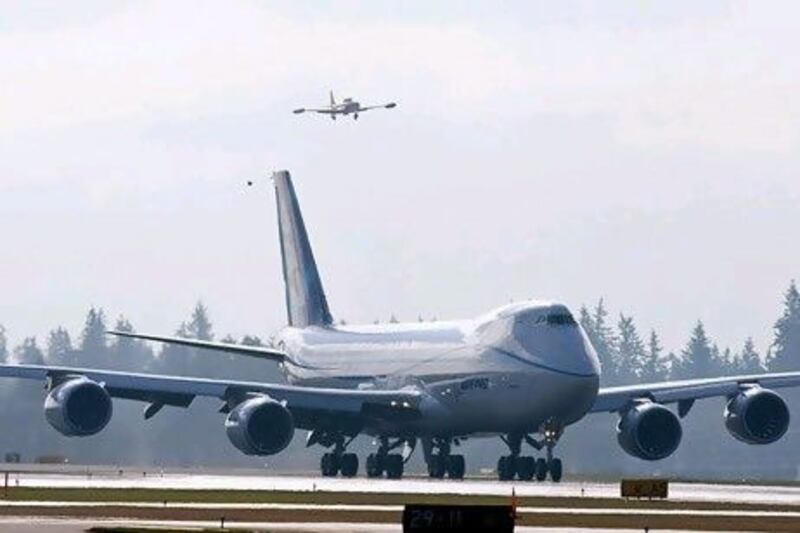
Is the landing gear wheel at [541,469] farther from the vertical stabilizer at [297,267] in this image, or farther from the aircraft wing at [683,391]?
the vertical stabilizer at [297,267]

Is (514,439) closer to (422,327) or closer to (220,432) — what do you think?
(422,327)

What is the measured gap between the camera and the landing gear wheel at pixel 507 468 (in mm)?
104250

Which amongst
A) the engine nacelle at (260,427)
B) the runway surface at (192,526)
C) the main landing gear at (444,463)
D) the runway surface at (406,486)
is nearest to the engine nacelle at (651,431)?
the runway surface at (406,486)

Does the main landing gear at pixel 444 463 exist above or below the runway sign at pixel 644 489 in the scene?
above

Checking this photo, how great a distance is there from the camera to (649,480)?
8469 cm

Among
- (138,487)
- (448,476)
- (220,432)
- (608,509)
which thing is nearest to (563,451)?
(220,432)

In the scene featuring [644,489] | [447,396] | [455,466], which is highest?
[447,396]

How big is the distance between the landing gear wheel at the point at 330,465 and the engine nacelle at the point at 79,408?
11.1 meters

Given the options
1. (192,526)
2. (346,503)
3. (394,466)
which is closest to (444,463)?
(394,466)

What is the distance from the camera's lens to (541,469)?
10344cm

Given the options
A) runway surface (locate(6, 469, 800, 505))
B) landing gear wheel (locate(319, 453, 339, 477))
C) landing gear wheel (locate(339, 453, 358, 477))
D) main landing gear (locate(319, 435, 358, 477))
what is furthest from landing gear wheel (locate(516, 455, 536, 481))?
landing gear wheel (locate(319, 453, 339, 477))

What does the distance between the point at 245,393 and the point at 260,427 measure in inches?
136

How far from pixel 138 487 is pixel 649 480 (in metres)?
17.8

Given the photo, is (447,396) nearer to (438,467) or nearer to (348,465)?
(438,467)
